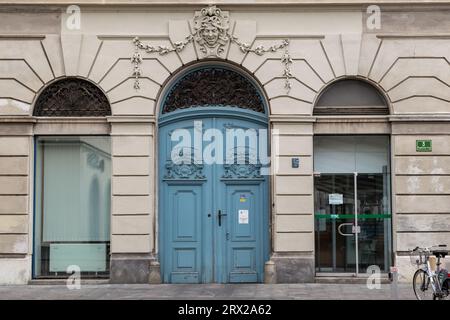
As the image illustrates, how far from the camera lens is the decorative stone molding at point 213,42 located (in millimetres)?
16953

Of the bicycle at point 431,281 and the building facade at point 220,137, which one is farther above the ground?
the building facade at point 220,137

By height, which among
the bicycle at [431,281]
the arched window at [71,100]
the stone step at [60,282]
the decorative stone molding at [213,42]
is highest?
the decorative stone molding at [213,42]

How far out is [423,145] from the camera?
16797mm

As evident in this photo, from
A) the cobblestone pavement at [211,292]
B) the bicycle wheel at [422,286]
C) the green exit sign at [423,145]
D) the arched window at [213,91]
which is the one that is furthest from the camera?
the arched window at [213,91]

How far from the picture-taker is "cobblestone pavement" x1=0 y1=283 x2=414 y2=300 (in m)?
15.0

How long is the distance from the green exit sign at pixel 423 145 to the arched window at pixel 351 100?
3.25 feet

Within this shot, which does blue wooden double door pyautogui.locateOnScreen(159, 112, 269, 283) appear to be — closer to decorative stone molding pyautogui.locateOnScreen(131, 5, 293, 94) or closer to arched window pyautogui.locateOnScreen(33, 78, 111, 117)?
decorative stone molding pyautogui.locateOnScreen(131, 5, 293, 94)

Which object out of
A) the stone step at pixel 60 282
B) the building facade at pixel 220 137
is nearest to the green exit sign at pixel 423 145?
the building facade at pixel 220 137

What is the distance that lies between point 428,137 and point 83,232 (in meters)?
7.97

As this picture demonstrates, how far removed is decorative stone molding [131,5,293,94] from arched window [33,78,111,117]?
0.98 metres

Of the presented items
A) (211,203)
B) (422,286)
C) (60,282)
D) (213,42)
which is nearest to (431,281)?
(422,286)

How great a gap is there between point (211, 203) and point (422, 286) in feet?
16.9

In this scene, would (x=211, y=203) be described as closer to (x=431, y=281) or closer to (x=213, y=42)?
(x=213, y=42)

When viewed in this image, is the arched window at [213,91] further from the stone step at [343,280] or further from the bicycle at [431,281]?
the bicycle at [431,281]
